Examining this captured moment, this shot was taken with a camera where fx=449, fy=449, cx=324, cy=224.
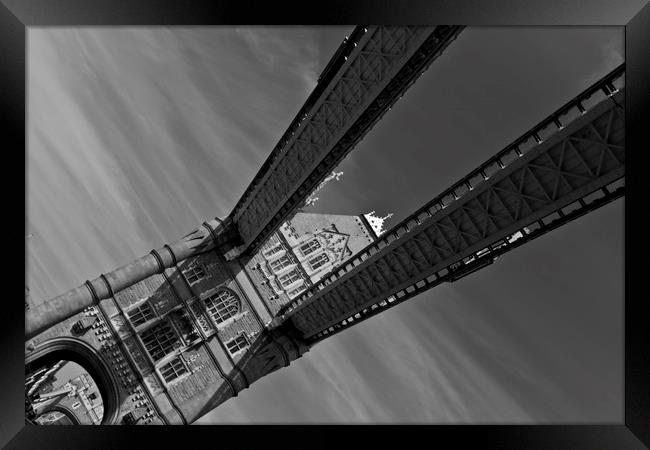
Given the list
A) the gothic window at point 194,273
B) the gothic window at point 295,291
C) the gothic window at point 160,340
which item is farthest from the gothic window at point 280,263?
the gothic window at point 160,340

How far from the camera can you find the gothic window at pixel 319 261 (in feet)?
153

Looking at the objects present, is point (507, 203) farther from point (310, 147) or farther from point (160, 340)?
point (160, 340)

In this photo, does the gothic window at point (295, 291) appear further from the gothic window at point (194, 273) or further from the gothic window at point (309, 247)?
the gothic window at point (194, 273)

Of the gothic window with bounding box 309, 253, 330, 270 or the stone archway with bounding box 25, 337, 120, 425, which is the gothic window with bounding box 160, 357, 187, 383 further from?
the gothic window with bounding box 309, 253, 330, 270

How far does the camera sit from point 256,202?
3644 centimetres

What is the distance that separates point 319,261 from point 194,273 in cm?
1456

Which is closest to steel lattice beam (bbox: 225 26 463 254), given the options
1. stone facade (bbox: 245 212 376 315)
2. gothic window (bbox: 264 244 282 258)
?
gothic window (bbox: 264 244 282 258)

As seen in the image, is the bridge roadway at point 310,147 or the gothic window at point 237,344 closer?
the bridge roadway at point 310,147

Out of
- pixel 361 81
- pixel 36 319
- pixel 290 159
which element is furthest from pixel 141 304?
pixel 361 81
